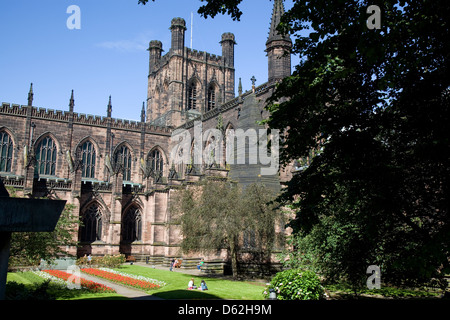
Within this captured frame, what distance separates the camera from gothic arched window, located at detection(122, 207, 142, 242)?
40312mm

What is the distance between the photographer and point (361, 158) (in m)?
8.86

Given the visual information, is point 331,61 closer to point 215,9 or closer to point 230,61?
point 215,9

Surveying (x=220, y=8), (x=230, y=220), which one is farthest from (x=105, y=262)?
(x=220, y=8)

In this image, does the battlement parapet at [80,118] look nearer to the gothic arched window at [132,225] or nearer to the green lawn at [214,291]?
the gothic arched window at [132,225]

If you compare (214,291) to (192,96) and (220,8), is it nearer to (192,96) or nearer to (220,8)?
(220,8)

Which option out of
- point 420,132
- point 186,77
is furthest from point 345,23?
point 186,77

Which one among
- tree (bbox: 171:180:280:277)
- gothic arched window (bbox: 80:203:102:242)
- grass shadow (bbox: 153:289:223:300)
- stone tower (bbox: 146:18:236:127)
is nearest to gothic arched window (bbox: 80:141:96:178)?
gothic arched window (bbox: 80:203:102:242)

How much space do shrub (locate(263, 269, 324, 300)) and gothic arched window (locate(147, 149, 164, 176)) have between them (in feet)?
117

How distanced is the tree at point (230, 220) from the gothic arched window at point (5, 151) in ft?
81.2

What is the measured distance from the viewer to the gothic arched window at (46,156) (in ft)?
137

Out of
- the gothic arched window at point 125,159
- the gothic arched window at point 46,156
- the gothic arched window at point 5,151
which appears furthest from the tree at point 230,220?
the gothic arched window at point 5,151

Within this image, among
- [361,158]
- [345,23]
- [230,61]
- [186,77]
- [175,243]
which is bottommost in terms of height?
[175,243]

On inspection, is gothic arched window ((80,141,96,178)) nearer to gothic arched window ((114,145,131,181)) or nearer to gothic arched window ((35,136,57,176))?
gothic arched window ((114,145,131,181))

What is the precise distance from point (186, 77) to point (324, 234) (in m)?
41.3
